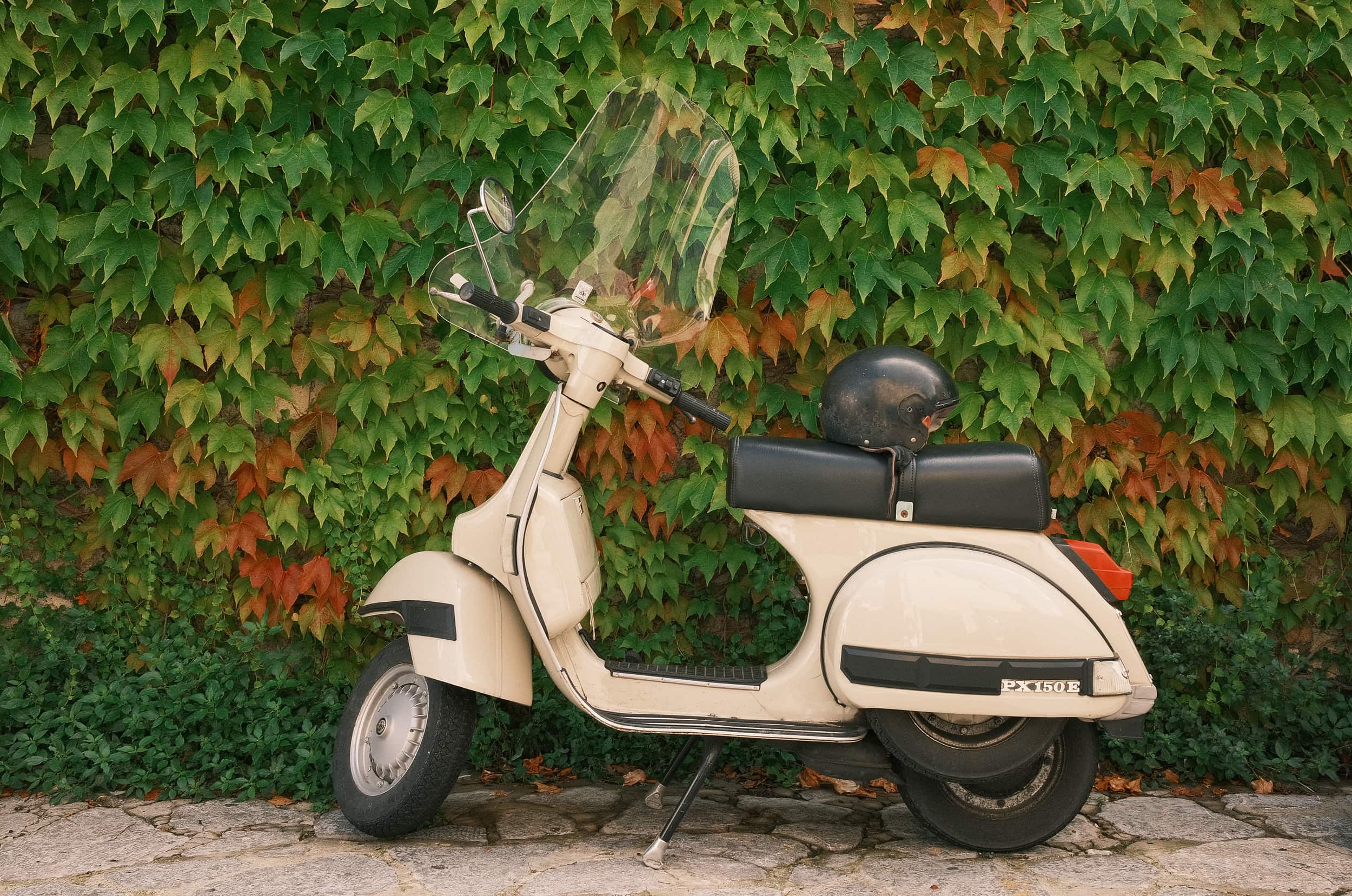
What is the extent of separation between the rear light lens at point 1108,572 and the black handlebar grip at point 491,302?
162 centimetres

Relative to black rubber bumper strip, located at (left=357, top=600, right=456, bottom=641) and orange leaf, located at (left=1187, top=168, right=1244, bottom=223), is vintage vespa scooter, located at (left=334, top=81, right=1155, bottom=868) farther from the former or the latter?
orange leaf, located at (left=1187, top=168, right=1244, bottom=223)

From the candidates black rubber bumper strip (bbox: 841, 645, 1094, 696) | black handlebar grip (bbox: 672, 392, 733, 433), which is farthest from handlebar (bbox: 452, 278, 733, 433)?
black rubber bumper strip (bbox: 841, 645, 1094, 696)

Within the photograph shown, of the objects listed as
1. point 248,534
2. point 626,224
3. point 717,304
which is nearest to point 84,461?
point 248,534

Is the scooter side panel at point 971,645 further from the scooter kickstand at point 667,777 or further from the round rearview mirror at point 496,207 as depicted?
the round rearview mirror at point 496,207

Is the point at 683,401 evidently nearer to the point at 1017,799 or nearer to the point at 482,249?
the point at 482,249

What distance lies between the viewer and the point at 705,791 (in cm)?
355

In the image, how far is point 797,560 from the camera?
301cm

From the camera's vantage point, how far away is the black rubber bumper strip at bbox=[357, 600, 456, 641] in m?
2.97

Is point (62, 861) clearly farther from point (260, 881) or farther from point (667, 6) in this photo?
point (667, 6)

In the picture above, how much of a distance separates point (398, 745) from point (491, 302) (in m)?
1.28

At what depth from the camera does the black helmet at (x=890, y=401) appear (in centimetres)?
294

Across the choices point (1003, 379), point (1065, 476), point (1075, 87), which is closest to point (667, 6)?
point (1075, 87)

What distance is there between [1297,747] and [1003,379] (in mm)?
1608

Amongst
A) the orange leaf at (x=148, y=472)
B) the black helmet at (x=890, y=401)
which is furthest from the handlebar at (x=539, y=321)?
the orange leaf at (x=148, y=472)
